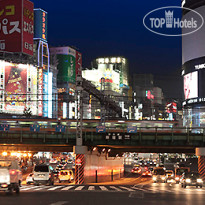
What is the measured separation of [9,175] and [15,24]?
5481 inches

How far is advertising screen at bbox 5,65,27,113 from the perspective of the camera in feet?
557

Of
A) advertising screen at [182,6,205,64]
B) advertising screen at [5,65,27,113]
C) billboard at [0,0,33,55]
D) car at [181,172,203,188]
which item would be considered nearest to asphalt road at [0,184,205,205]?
car at [181,172,203,188]

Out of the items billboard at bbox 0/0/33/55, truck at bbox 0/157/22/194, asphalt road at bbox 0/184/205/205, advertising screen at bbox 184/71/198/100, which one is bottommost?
asphalt road at bbox 0/184/205/205

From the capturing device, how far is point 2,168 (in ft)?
79.8

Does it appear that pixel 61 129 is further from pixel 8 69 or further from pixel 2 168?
pixel 8 69

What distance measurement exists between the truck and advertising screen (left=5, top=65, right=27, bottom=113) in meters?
146

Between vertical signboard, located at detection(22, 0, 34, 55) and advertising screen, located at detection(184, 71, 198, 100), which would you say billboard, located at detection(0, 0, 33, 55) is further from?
advertising screen, located at detection(184, 71, 198, 100)

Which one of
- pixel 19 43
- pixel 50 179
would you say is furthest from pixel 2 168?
pixel 19 43

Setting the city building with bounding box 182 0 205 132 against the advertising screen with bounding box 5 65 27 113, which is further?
the advertising screen with bounding box 5 65 27 113

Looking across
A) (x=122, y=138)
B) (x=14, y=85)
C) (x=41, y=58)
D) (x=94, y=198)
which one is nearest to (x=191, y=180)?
(x=122, y=138)

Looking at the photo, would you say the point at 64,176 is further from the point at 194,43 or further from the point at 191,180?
the point at 194,43

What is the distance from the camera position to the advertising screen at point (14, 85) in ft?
557

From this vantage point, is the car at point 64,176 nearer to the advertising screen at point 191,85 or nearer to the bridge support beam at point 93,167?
the bridge support beam at point 93,167

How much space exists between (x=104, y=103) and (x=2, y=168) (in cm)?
6314
